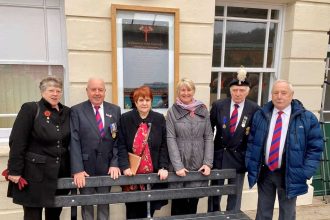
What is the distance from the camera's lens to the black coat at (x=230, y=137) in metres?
2.55

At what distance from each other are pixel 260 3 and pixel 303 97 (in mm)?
1314

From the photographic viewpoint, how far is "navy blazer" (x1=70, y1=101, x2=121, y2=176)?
2.29m

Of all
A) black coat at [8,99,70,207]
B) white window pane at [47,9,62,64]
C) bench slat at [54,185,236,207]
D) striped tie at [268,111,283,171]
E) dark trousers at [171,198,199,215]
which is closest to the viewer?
black coat at [8,99,70,207]

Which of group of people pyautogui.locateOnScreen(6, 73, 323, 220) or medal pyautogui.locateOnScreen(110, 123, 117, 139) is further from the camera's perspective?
medal pyautogui.locateOnScreen(110, 123, 117, 139)

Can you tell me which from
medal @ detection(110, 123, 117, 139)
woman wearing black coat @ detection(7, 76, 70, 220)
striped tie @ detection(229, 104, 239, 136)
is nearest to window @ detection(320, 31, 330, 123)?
striped tie @ detection(229, 104, 239, 136)

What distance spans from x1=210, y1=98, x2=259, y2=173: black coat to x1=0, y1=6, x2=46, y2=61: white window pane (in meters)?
2.00

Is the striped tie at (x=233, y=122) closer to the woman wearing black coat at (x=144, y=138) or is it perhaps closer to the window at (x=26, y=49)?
the woman wearing black coat at (x=144, y=138)

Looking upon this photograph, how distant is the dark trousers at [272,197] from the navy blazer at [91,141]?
1.39 m

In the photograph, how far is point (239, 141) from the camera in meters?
2.56

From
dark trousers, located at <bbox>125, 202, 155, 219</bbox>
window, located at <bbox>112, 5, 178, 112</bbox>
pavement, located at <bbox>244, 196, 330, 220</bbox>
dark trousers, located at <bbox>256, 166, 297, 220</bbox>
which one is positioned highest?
window, located at <bbox>112, 5, 178, 112</bbox>

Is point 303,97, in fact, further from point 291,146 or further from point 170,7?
point 170,7

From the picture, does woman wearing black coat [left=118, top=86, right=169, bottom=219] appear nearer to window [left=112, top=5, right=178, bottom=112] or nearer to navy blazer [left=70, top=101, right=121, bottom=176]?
navy blazer [left=70, top=101, right=121, bottom=176]

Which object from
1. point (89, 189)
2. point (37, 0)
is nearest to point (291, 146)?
point (89, 189)

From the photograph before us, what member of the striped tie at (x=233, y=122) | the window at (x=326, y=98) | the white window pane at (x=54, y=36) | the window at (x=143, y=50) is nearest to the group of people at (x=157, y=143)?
the striped tie at (x=233, y=122)
